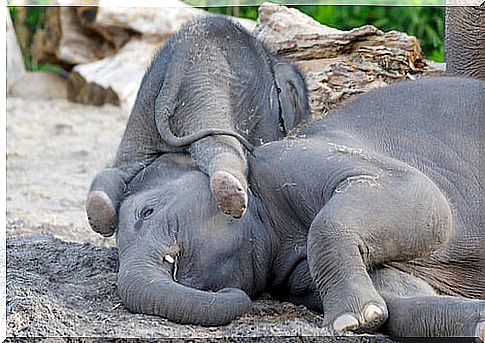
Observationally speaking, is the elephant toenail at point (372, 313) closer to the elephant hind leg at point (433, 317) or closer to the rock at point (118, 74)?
the elephant hind leg at point (433, 317)

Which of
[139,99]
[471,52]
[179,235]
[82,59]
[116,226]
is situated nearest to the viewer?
[179,235]

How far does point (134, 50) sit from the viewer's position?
252 inches

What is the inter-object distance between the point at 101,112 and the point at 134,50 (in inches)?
16.0

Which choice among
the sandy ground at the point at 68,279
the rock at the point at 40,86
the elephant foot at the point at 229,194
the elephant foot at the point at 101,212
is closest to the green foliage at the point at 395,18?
the sandy ground at the point at 68,279

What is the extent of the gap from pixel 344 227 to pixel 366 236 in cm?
5

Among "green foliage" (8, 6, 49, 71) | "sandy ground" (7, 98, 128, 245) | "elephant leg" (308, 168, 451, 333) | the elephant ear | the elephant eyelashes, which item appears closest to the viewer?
"elephant leg" (308, 168, 451, 333)

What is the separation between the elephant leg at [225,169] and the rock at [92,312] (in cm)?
22

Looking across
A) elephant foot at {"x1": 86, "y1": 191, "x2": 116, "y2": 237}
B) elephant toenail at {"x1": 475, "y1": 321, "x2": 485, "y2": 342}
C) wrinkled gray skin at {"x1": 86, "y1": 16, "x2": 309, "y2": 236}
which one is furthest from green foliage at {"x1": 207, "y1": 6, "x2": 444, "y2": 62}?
elephant toenail at {"x1": 475, "y1": 321, "x2": 485, "y2": 342}

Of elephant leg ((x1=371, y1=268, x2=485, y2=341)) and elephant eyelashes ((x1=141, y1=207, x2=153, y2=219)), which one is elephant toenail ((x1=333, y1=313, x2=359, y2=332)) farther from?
elephant eyelashes ((x1=141, y1=207, x2=153, y2=219))

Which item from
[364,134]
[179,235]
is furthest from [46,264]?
[364,134]

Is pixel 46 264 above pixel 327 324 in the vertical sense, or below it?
below

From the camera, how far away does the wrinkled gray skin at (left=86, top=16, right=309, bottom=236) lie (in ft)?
8.07

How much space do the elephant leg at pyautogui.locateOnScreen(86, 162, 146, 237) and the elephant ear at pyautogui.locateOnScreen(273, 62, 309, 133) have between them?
0.42m

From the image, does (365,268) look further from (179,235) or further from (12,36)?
(12,36)
